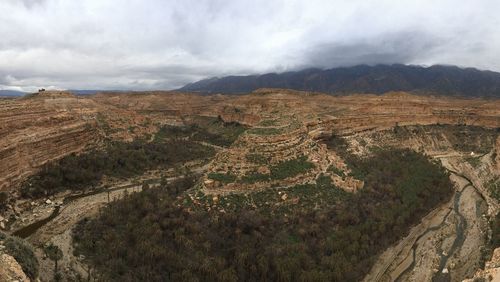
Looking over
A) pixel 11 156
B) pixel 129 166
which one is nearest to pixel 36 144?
pixel 11 156

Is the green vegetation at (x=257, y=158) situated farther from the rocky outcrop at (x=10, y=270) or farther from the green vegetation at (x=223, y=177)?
the rocky outcrop at (x=10, y=270)

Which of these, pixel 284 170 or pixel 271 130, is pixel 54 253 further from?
pixel 271 130

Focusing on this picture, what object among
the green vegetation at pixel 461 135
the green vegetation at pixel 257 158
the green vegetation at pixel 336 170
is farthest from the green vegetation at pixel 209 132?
the green vegetation at pixel 336 170

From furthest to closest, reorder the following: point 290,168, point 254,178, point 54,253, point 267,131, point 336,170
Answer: point 336,170
point 267,131
point 290,168
point 254,178
point 54,253

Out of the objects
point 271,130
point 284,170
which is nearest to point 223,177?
point 284,170

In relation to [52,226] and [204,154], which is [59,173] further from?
[204,154]

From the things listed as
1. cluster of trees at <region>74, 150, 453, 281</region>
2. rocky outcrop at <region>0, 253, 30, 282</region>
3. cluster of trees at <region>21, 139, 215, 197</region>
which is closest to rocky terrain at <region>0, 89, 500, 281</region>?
cluster of trees at <region>21, 139, 215, 197</region>

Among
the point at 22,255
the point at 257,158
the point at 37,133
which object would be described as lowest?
the point at 22,255
